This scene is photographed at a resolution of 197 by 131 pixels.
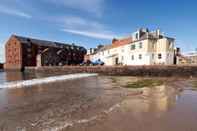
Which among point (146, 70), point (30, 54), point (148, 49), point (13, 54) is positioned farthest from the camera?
point (30, 54)

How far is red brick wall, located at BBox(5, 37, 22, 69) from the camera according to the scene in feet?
233

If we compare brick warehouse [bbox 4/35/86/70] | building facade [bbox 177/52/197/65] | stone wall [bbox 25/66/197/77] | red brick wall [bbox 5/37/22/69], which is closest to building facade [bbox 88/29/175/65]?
building facade [bbox 177/52/197/65]

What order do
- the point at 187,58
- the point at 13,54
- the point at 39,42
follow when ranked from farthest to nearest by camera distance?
the point at 39,42 → the point at 13,54 → the point at 187,58

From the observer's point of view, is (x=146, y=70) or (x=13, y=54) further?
(x=13, y=54)

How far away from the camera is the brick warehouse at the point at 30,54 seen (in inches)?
2781

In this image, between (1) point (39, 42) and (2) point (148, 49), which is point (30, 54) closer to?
(1) point (39, 42)

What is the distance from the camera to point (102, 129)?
5.80 meters

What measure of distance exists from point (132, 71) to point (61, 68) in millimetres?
22090

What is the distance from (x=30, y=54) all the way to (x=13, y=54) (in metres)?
6.33

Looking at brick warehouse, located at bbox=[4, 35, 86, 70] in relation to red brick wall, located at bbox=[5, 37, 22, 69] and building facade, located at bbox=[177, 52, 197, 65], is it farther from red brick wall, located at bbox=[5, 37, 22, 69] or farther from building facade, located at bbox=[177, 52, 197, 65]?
building facade, located at bbox=[177, 52, 197, 65]

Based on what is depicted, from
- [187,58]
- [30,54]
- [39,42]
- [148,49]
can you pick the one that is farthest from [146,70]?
[39,42]

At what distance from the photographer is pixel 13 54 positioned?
7356cm

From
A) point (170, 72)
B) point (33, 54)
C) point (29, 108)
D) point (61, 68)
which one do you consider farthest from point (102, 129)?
point (33, 54)

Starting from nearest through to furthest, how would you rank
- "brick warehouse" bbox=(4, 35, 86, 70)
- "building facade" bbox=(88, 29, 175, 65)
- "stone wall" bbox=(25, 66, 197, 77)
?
"stone wall" bbox=(25, 66, 197, 77), "building facade" bbox=(88, 29, 175, 65), "brick warehouse" bbox=(4, 35, 86, 70)
